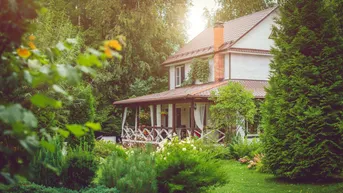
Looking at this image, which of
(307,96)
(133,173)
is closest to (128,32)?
(307,96)

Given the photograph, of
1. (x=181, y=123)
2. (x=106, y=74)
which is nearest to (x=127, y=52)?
(x=106, y=74)

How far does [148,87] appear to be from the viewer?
32500mm

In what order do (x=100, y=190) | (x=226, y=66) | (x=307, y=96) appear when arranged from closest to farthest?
1. (x=100, y=190)
2. (x=307, y=96)
3. (x=226, y=66)

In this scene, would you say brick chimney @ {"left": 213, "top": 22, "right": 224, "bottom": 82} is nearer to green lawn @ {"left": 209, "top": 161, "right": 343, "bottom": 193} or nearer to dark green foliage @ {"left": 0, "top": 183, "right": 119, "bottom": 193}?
green lawn @ {"left": 209, "top": 161, "right": 343, "bottom": 193}

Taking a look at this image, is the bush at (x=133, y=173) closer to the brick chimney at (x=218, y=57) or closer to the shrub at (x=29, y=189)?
the shrub at (x=29, y=189)

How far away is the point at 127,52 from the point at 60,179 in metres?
24.1

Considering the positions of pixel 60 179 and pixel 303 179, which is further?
pixel 303 179

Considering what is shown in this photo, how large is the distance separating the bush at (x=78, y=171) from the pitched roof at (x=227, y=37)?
56.2 feet

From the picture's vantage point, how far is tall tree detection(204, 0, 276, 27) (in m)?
38.8

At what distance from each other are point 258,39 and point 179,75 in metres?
6.65

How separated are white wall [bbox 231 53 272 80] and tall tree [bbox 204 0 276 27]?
1485 centimetres

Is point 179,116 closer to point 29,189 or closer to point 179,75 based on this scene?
point 179,75

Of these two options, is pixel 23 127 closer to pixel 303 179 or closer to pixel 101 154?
pixel 303 179

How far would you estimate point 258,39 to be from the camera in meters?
25.1
